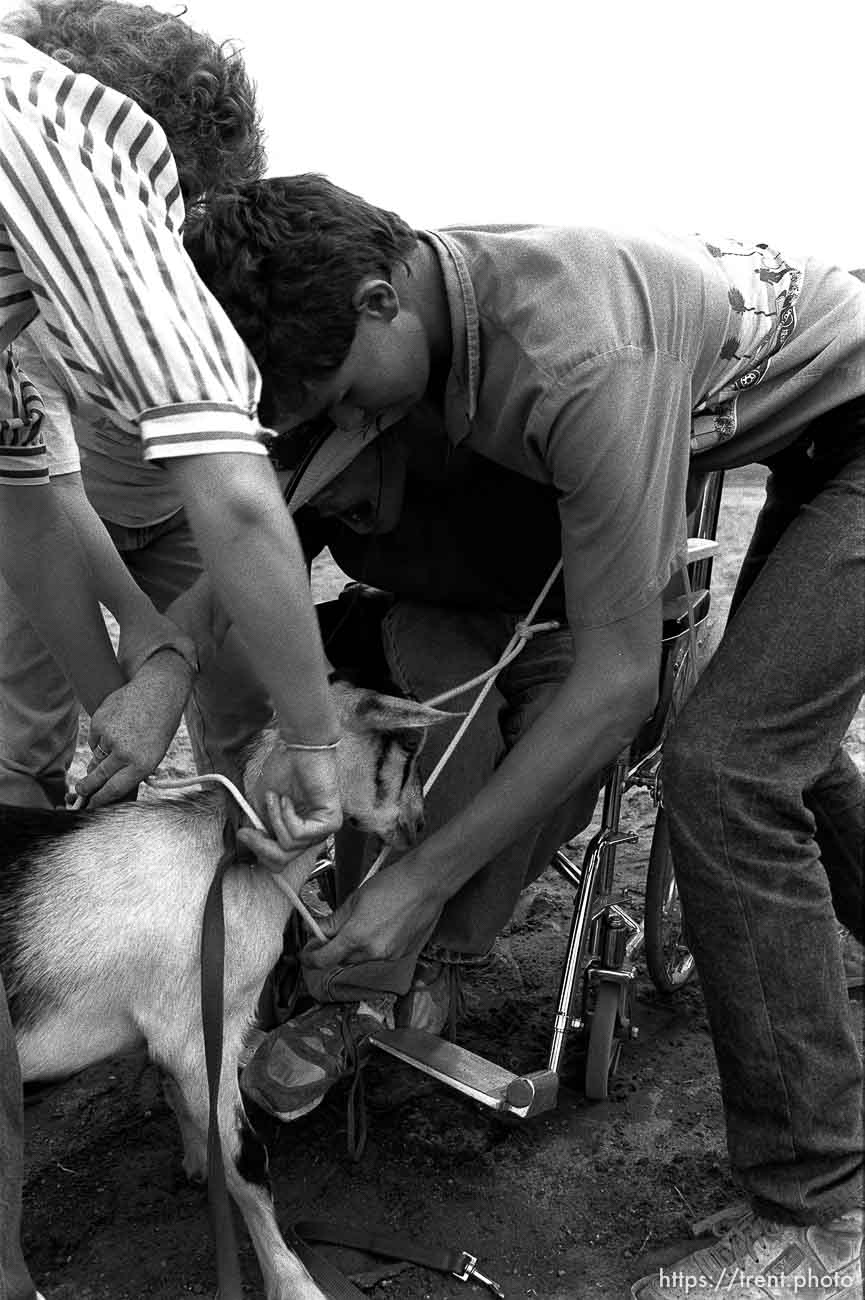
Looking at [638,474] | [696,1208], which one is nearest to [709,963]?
[696,1208]

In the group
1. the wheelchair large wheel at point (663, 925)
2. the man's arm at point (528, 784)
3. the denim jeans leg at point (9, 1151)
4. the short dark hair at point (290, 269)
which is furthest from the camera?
the wheelchair large wheel at point (663, 925)

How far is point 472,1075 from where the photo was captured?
103 inches

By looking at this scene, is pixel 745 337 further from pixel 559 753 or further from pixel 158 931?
pixel 158 931

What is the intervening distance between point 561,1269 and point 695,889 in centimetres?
91

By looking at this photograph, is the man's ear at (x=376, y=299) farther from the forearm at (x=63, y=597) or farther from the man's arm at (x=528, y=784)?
the forearm at (x=63, y=597)

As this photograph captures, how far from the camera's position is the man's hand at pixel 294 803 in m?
1.96

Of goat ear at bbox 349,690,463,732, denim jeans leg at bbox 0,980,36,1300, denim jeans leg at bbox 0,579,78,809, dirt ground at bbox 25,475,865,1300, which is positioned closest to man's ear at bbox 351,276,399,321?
goat ear at bbox 349,690,463,732

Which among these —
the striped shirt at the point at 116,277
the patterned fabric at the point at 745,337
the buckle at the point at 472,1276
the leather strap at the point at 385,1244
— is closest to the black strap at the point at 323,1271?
the leather strap at the point at 385,1244

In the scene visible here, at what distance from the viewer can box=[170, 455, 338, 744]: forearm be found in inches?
65.6

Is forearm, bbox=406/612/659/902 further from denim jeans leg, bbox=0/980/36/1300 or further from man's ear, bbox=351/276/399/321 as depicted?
denim jeans leg, bbox=0/980/36/1300

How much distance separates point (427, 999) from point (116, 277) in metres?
1.84

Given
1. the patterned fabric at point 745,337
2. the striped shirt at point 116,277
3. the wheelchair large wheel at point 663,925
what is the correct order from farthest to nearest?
1. the wheelchair large wheel at point 663,925
2. the patterned fabric at point 745,337
3. the striped shirt at point 116,277

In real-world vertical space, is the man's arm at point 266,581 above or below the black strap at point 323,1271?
above

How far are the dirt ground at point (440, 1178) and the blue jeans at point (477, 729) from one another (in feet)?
1.62
